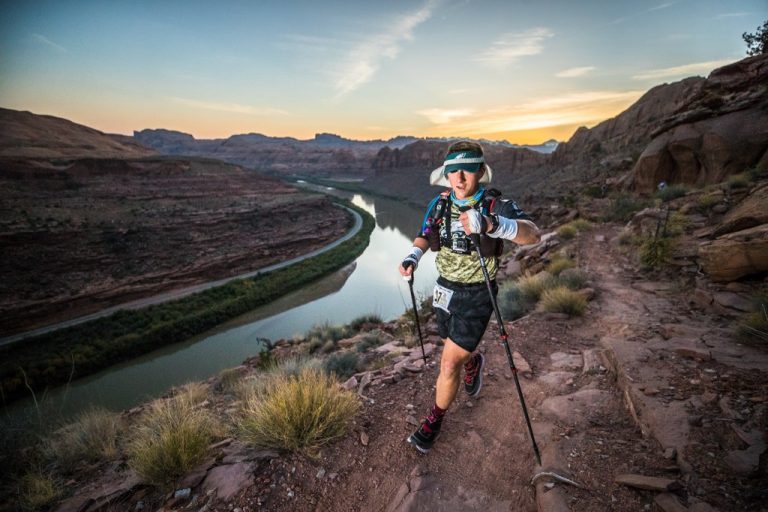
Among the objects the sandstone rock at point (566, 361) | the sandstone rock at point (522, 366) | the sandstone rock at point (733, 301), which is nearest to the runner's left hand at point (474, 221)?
the sandstone rock at point (522, 366)

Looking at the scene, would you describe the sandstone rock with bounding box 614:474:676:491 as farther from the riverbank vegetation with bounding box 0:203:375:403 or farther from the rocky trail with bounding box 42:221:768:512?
the riverbank vegetation with bounding box 0:203:375:403

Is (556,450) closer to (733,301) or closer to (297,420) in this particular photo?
(297,420)

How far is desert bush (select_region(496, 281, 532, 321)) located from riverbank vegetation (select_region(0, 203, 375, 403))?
14136mm

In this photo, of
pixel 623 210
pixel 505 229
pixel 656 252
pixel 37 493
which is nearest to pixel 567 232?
pixel 623 210

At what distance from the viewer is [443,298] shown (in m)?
2.81

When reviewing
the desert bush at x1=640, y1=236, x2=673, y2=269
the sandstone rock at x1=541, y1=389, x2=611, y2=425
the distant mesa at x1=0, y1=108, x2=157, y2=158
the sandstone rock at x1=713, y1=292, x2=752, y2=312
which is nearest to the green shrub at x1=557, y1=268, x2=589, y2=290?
the desert bush at x1=640, y1=236, x2=673, y2=269

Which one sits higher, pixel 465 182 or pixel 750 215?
pixel 465 182

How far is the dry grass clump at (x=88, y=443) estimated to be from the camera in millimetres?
3965

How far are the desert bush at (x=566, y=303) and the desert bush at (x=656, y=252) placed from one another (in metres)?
2.29

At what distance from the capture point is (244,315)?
21.4 meters

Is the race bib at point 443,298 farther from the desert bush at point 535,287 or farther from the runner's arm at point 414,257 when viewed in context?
the desert bush at point 535,287

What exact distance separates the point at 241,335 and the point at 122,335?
6.32 metres

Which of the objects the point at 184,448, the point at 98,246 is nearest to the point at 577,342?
the point at 184,448

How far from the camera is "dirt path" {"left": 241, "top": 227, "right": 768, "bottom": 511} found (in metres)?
2.16
